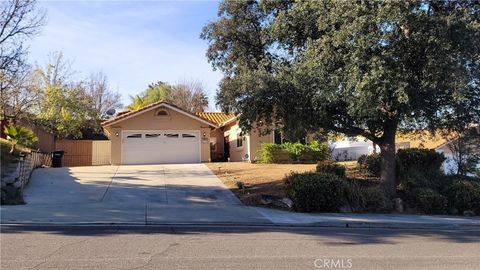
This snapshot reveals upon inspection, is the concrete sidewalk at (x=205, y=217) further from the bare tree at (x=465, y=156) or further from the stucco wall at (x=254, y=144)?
the stucco wall at (x=254, y=144)

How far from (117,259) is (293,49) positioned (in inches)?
465

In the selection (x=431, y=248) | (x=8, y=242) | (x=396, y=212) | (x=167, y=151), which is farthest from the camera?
(x=167, y=151)

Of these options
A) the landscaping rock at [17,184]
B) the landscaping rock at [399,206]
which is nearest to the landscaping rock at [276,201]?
the landscaping rock at [399,206]

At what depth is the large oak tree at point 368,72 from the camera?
1419 cm

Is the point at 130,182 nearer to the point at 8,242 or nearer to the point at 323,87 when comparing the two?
the point at 323,87

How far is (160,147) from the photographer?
30.4 m

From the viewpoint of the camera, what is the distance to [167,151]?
3045 centimetres

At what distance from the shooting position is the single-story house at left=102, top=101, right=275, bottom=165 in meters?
29.7

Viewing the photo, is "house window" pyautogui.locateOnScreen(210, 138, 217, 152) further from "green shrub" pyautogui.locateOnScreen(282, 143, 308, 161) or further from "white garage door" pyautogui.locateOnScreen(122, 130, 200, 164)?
"green shrub" pyautogui.locateOnScreen(282, 143, 308, 161)

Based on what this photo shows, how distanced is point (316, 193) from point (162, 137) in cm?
1669

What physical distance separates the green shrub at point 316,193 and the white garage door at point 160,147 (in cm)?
1545

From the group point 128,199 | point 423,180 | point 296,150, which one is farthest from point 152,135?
point 423,180

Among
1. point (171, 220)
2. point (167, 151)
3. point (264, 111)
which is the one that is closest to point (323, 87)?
point (264, 111)

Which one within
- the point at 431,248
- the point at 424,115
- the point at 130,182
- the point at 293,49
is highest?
the point at 293,49
